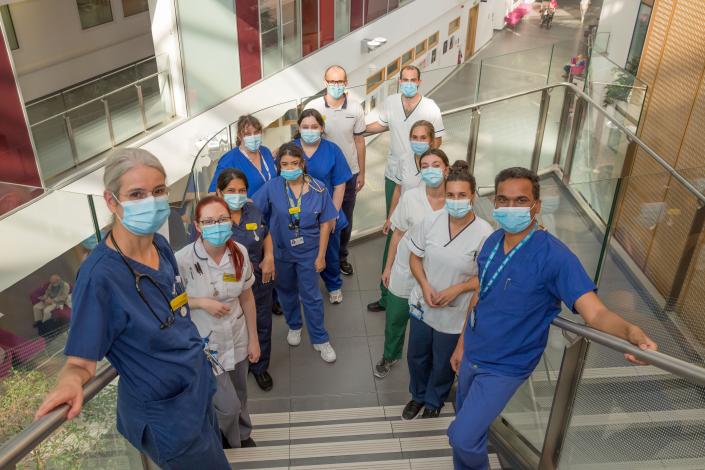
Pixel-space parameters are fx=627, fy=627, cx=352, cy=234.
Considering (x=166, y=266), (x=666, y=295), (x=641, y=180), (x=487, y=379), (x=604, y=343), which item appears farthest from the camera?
(x=641, y=180)

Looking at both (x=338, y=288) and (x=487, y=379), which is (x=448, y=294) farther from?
(x=338, y=288)

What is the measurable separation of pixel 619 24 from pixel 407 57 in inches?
360

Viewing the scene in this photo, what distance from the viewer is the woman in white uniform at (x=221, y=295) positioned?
3.18 m

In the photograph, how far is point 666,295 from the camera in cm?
324

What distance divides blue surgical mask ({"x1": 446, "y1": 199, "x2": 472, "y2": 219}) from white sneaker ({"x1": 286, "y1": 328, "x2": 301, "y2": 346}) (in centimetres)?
196

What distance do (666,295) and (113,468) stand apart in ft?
9.02

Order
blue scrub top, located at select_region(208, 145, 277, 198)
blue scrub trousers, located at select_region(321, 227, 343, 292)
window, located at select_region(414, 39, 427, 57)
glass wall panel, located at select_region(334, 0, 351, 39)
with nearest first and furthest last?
1. blue scrub top, located at select_region(208, 145, 277, 198)
2. blue scrub trousers, located at select_region(321, 227, 343, 292)
3. glass wall panel, located at select_region(334, 0, 351, 39)
4. window, located at select_region(414, 39, 427, 57)

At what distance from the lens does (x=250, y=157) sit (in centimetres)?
459

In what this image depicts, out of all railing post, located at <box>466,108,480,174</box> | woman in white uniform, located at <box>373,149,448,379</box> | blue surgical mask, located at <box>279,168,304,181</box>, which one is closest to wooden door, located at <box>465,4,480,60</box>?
railing post, located at <box>466,108,480,174</box>

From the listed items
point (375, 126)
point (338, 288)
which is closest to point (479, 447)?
point (338, 288)

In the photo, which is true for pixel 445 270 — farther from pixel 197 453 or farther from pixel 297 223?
pixel 197 453

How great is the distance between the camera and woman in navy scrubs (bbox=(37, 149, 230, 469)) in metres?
1.96

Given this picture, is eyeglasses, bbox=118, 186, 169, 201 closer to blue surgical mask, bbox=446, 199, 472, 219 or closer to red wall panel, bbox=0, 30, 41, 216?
blue surgical mask, bbox=446, 199, 472, 219

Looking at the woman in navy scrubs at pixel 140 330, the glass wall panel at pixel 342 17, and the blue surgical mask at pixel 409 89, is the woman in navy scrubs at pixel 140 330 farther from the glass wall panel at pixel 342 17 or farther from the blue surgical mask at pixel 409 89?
the glass wall panel at pixel 342 17
